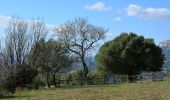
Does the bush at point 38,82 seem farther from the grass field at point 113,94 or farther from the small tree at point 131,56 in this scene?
the grass field at point 113,94

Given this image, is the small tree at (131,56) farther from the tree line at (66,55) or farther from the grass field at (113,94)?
the grass field at (113,94)

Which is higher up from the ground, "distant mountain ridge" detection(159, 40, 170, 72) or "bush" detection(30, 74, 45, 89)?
"distant mountain ridge" detection(159, 40, 170, 72)

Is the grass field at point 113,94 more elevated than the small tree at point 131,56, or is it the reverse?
the small tree at point 131,56

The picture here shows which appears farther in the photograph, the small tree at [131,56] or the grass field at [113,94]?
the small tree at [131,56]

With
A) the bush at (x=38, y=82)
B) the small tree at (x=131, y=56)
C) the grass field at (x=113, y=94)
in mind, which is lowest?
the grass field at (x=113, y=94)

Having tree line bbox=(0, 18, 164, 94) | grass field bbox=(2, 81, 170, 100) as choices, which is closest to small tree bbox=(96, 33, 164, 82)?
tree line bbox=(0, 18, 164, 94)

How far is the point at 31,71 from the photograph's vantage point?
55.0m

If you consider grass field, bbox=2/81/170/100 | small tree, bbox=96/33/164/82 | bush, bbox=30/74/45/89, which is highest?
small tree, bbox=96/33/164/82

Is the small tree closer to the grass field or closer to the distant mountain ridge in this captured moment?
the distant mountain ridge

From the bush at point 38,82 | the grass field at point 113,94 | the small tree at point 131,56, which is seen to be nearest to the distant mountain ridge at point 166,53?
the small tree at point 131,56

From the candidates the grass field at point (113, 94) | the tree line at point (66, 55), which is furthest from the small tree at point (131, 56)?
the grass field at point (113, 94)

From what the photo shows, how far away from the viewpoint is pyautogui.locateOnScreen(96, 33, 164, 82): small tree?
6819 cm

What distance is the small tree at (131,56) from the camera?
2685 inches

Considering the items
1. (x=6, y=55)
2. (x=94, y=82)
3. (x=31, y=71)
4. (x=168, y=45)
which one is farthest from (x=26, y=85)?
(x=168, y=45)
